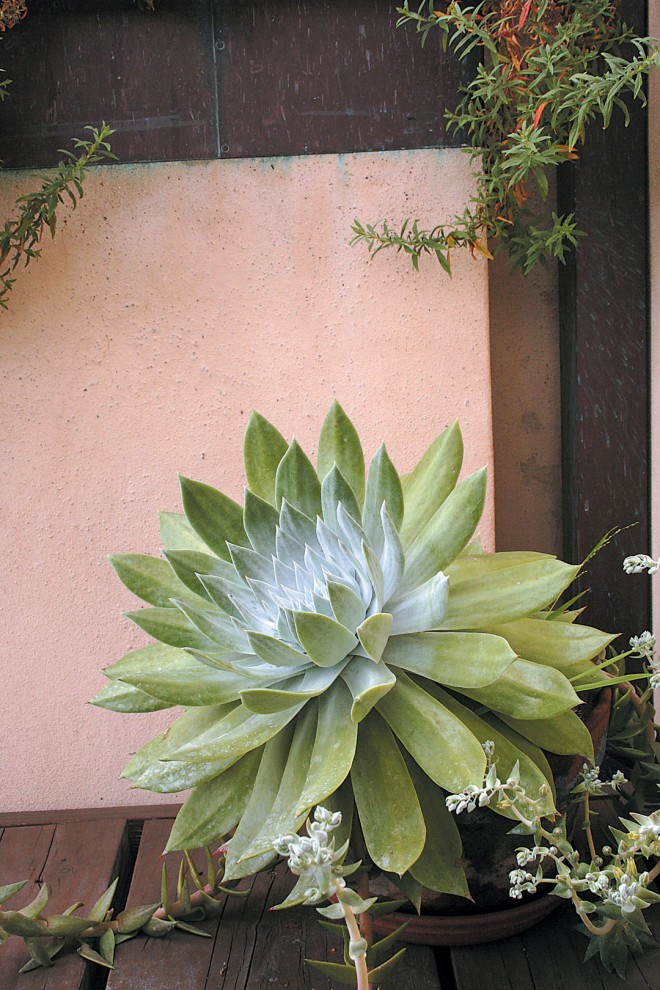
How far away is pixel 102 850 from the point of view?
3.34ft

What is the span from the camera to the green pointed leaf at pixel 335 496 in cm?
73

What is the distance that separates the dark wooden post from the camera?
111 centimetres

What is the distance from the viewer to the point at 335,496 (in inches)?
29.0

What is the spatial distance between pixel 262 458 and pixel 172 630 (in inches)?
7.6

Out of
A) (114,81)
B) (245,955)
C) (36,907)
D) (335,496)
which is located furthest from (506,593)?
(114,81)

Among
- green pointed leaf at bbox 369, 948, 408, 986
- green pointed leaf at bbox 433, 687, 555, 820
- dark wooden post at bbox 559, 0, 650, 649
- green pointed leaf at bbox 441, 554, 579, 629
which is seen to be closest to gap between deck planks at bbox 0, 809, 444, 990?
green pointed leaf at bbox 369, 948, 408, 986

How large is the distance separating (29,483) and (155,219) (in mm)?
389

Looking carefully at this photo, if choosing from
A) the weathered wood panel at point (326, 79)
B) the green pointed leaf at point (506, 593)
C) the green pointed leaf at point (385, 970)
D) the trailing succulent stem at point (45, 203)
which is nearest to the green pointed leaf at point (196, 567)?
the green pointed leaf at point (506, 593)

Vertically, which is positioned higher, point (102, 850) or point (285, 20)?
point (285, 20)

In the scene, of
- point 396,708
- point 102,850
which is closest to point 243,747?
point 396,708

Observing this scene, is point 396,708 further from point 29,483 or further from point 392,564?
point 29,483

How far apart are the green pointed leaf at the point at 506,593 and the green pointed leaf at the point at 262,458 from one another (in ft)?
0.69

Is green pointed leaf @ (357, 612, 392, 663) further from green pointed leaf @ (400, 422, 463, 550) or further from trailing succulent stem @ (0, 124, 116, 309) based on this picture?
trailing succulent stem @ (0, 124, 116, 309)

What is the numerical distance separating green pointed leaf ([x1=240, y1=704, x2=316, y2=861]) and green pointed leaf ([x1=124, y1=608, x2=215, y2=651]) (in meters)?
0.11
